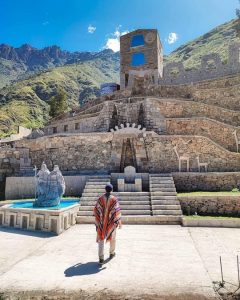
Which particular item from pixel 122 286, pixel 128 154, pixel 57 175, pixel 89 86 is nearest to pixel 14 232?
pixel 57 175

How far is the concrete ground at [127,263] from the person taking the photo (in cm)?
470

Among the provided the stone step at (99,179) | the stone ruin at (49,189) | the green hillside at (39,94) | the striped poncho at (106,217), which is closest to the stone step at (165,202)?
the stone step at (99,179)

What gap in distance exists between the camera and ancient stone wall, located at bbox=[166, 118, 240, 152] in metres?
17.5

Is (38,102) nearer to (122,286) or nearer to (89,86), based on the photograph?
(89,86)

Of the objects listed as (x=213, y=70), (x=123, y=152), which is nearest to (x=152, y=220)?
(x=123, y=152)

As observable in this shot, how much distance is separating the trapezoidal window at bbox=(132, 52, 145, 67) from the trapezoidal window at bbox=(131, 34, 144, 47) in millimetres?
1237

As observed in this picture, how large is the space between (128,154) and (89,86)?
9023cm

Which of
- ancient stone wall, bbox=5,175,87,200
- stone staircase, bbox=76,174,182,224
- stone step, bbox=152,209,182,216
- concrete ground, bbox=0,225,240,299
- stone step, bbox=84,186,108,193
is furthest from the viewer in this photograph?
ancient stone wall, bbox=5,175,87,200

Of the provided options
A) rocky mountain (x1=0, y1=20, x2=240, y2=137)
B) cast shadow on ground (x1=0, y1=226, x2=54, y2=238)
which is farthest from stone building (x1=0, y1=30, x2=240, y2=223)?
rocky mountain (x1=0, y1=20, x2=240, y2=137)

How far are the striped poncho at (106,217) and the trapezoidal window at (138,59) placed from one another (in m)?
30.3

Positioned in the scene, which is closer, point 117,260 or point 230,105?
point 117,260

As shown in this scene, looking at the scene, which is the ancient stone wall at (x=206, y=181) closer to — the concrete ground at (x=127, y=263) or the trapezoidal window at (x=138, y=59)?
the concrete ground at (x=127, y=263)

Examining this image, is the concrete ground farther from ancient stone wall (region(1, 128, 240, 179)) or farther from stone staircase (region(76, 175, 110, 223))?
ancient stone wall (region(1, 128, 240, 179))

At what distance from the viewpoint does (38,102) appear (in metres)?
78.5
